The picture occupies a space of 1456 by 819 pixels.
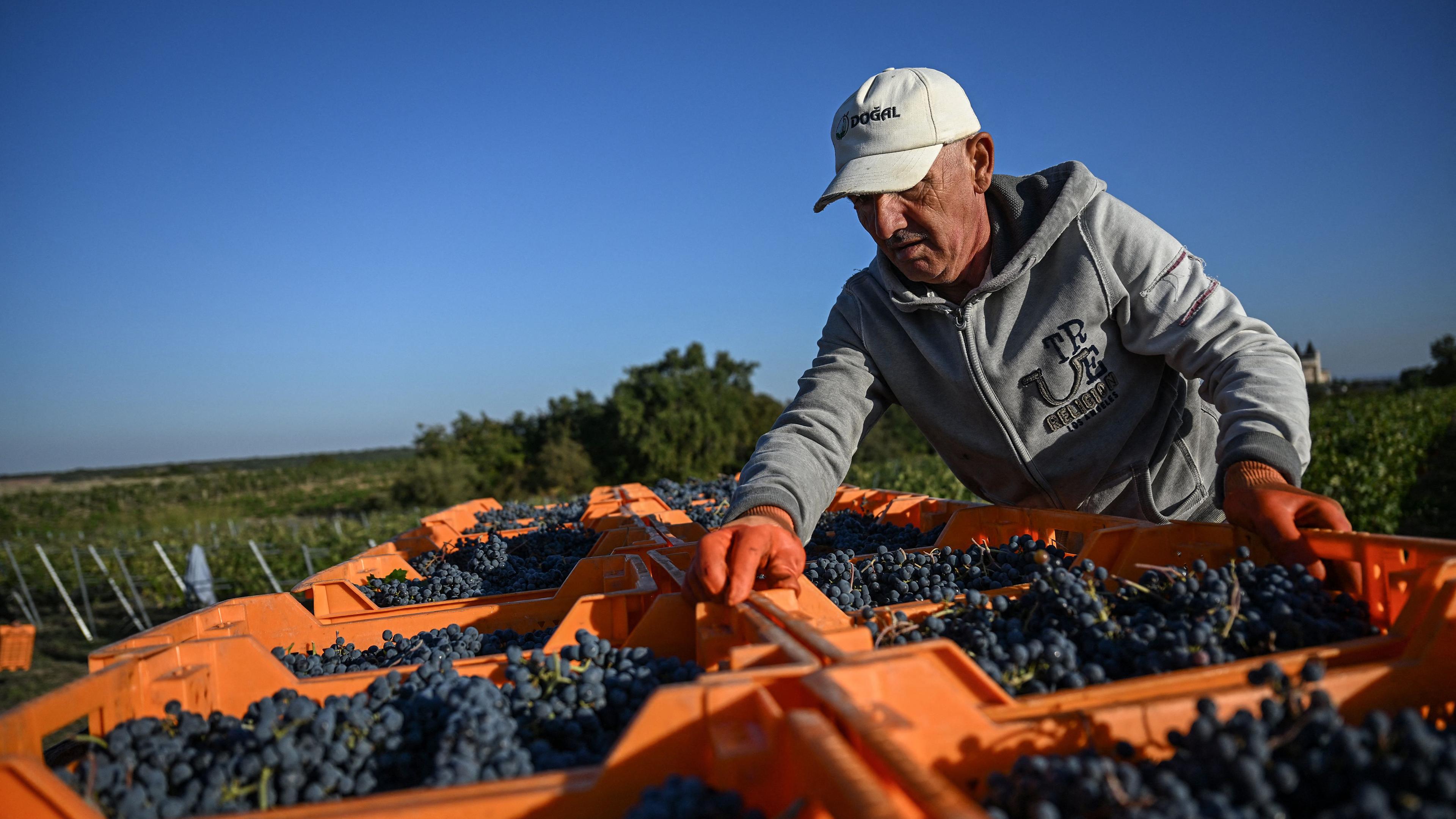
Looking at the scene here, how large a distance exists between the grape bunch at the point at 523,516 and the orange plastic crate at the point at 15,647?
1837 mm

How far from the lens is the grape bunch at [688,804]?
896 millimetres

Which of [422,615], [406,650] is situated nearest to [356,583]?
Answer: [422,615]

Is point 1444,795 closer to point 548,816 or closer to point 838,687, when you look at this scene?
point 838,687

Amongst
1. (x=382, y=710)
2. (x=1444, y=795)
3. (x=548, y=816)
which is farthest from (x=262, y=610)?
(x=1444, y=795)

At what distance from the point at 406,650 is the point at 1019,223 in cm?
229

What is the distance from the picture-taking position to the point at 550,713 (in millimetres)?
1324

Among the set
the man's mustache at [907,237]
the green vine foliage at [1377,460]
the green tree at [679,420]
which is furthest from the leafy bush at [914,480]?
the green tree at [679,420]

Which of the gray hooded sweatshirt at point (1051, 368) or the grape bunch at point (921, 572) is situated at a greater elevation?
the gray hooded sweatshirt at point (1051, 368)

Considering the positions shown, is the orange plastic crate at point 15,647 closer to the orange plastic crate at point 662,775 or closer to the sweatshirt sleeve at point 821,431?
the orange plastic crate at point 662,775

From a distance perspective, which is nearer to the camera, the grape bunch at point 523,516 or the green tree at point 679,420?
the grape bunch at point 523,516

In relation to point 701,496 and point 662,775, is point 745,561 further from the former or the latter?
point 701,496

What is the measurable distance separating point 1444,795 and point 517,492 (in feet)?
129

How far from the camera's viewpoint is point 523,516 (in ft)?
16.4

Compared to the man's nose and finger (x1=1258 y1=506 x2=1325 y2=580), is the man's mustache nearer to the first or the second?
the man's nose
